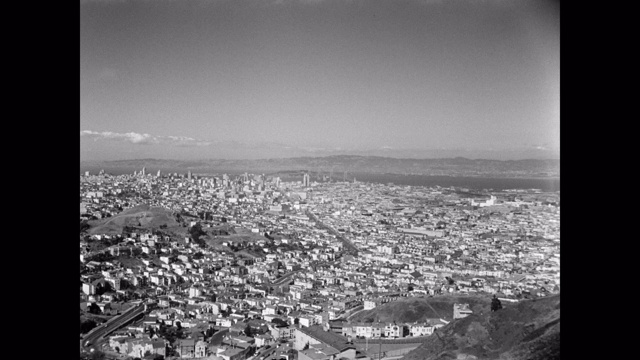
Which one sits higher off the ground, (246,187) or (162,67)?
(162,67)

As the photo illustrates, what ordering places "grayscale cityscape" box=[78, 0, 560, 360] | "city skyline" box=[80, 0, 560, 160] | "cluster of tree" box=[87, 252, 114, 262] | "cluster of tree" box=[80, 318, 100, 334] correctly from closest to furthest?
"cluster of tree" box=[80, 318, 100, 334], "cluster of tree" box=[87, 252, 114, 262], "grayscale cityscape" box=[78, 0, 560, 360], "city skyline" box=[80, 0, 560, 160]

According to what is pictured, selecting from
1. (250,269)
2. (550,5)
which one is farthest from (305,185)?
(550,5)

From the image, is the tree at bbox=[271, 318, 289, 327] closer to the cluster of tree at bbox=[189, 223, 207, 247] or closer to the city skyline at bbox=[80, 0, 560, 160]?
the cluster of tree at bbox=[189, 223, 207, 247]

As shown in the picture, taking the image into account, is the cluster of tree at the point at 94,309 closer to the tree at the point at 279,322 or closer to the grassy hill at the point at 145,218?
the grassy hill at the point at 145,218

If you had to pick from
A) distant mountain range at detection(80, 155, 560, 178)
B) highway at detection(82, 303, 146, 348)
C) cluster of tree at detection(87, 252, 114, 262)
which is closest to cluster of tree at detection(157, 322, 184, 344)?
highway at detection(82, 303, 146, 348)

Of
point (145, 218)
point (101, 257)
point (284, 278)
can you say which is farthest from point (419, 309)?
point (101, 257)

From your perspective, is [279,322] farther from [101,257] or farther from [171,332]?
[101,257]
